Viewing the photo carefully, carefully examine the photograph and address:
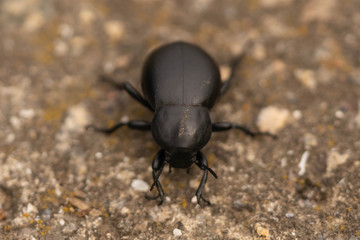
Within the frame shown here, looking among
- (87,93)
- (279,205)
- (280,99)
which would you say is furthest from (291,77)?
(87,93)

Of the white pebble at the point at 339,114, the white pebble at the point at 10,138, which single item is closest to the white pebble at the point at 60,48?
the white pebble at the point at 10,138

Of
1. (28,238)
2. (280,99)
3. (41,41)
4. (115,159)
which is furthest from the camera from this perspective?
(41,41)

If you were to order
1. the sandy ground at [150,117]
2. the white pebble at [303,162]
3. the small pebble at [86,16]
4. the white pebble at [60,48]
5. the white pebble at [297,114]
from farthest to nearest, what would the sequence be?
1. the small pebble at [86,16]
2. the white pebble at [60,48]
3. the white pebble at [297,114]
4. the white pebble at [303,162]
5. the sandy ground at [150,117]

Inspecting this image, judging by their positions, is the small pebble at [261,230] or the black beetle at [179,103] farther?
the black beetle at [179,103]

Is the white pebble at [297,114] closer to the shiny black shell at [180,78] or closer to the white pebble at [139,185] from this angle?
the shiny black shell at [180,78]

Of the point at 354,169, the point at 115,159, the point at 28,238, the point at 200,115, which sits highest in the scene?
the point at 200,115

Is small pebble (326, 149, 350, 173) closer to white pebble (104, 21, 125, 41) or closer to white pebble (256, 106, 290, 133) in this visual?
white pebble (256, 106, 290, 133)

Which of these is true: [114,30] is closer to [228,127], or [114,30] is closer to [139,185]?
[228,127]

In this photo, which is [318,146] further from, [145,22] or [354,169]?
[145,22]
